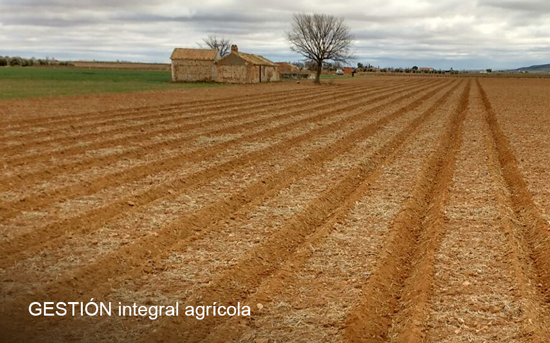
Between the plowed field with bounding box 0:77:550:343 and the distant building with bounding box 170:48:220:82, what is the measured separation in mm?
44114

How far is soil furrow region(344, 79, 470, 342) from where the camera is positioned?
198 inches

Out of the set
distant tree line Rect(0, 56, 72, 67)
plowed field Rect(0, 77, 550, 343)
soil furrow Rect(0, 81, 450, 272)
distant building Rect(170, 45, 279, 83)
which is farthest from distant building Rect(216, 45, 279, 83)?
distant tree line Rect(0, 56, 72, 67)

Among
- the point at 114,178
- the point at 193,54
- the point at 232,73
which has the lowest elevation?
the point at 114,178

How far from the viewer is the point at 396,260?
265 inches

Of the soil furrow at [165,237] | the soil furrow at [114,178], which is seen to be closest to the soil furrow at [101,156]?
the soil furrow at [114,178]

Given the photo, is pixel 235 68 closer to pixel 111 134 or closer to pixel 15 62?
pixel 111 134

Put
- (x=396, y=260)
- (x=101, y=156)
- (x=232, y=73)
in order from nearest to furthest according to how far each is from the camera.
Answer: (x=396, y=260)
(x=101, y=156)
(x=232, y=73)

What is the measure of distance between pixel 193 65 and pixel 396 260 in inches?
2150

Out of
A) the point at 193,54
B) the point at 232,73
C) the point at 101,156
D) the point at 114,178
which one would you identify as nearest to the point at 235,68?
the point at 232,73

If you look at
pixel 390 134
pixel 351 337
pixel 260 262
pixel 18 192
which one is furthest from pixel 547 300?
pixel 390 134

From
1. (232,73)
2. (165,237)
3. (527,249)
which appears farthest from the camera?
(232,73)

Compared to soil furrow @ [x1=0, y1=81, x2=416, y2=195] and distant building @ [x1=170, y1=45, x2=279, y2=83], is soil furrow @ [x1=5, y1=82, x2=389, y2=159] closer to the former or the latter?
soil furrow @ [x1=0, y1=81, x2=416, y2=195]

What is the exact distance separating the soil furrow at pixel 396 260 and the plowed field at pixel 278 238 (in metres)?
0.03

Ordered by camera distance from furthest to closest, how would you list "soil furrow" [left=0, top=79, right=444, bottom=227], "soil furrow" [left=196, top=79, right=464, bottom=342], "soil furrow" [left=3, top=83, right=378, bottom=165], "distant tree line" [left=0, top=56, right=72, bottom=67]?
"distant tree line" [left=0, top=56, right=72, bottom=67]
"soil furrow" [left=3, top=83, right=378, bottom=165]
"soil furrow" [left=0, top=79, right=444, bottom=227]
"soil furrow" [left=196, top=79, right=464, bottom=342]
